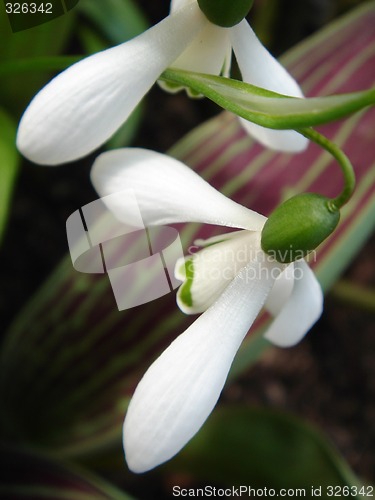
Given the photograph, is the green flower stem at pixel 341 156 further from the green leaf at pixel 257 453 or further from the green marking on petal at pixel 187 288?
the green leaf at pixel 257 453

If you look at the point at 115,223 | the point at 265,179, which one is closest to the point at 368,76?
the point at 265,179

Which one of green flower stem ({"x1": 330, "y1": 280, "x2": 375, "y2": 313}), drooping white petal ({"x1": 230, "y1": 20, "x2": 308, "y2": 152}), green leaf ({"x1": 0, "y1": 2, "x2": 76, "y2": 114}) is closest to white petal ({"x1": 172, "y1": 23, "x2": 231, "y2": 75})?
drooping white petal ({"x1": 230, "y1": 20, "x2": 308, "y2": 152})

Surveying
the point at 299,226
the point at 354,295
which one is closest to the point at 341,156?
the point at 299,226

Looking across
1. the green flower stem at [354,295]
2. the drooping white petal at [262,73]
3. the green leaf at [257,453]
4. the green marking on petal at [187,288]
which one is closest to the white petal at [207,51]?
the drooping white petal at [262,73]

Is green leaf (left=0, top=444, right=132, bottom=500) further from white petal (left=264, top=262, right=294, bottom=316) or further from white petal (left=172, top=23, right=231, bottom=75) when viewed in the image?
white petal (left=172, top=23, right=231, bottom=75)

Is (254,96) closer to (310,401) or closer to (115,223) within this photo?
(115,223)

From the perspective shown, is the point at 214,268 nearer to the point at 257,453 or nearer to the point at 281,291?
the point at 281,291

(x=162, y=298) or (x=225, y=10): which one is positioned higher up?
(x=225, y=10)
